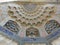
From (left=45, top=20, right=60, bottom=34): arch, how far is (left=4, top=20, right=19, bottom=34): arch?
46 centimetres

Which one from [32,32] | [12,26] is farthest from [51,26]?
[12,26]

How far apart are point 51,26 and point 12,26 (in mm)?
604

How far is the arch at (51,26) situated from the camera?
325cm

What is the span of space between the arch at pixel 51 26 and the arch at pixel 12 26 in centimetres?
46

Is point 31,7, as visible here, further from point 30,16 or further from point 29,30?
point 29,30

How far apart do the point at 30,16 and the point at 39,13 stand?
15cm

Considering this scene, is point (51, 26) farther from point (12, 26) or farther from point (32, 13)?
point (12, 26)

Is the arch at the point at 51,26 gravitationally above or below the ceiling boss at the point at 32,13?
below

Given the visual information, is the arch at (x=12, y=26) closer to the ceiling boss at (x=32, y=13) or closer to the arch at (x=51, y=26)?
the ceiling boss at (x=32, y=13)

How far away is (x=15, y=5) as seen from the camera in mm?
3432

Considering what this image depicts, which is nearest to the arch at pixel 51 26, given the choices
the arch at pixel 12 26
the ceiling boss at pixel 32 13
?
the ceiling boss at pixel 32 13

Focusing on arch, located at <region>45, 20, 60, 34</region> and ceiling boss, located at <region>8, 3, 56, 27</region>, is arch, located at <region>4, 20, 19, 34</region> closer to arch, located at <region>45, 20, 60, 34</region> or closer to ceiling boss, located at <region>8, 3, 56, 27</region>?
ceiling boss, located at <region>8, 3, 56, 27</region>

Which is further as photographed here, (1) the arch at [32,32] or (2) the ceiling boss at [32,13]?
(2) the ceiling boss at [32,13]

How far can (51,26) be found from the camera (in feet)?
10.8
